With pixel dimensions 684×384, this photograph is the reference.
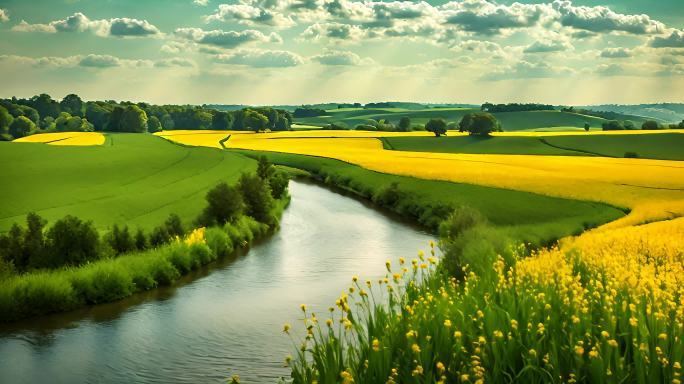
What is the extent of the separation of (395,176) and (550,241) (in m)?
33.3

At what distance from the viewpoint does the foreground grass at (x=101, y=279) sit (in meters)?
25.5

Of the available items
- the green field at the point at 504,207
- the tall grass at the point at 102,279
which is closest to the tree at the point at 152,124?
the green field at the point at 504,207

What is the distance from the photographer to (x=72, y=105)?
500ft

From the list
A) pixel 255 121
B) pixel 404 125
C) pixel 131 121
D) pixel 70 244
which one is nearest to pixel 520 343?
pixel 70 244

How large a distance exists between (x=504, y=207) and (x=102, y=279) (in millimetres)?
29392

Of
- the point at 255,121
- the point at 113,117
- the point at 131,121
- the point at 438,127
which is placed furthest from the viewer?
the point at 255,121

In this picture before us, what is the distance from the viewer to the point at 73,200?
1795 inches

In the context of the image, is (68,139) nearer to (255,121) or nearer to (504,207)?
(255,121)

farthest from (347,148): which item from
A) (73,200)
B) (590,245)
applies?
(590,245)

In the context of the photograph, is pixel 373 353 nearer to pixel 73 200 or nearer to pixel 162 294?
pixel 162 294

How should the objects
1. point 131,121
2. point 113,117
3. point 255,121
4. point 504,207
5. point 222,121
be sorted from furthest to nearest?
point 222,121
point 255,121
point 113,117
point 131,121
point 504,207

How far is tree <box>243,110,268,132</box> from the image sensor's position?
487 ft

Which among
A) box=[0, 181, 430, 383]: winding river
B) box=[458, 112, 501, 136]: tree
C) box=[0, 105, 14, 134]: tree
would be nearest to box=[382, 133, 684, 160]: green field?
box=[458, 112, 501, 136]: tree

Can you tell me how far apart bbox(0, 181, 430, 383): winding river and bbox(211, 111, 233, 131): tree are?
120649 millimetres
